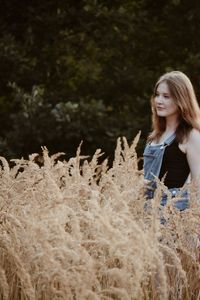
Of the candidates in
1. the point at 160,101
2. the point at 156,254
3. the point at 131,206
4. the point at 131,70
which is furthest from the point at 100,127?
the point at 156,254

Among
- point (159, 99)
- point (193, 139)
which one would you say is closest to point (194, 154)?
point (193, 139)

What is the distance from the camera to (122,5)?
35.3ft

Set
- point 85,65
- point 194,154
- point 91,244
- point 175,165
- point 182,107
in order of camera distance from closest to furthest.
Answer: point 91,244, point 194,154, point 175,165, point 182,107, point 85,65

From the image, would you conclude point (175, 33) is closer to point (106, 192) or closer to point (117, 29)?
point (117, 29)

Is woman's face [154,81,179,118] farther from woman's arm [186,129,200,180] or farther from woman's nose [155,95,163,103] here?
woman's arm [186,129,200,180]

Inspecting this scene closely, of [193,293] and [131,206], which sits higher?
[131,206]

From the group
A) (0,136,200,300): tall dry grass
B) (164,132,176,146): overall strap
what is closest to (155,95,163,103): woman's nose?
(164,132,176,146): overall strap

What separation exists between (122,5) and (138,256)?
8387 mm

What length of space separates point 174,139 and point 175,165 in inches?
5.9

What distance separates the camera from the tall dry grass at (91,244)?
274 centimetres

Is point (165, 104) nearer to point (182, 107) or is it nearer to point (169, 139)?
point (182, 107)

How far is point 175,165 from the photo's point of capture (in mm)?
4418

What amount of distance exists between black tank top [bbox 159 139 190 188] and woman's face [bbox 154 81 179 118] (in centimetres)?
21

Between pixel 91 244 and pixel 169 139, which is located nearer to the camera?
pixel 91 244
